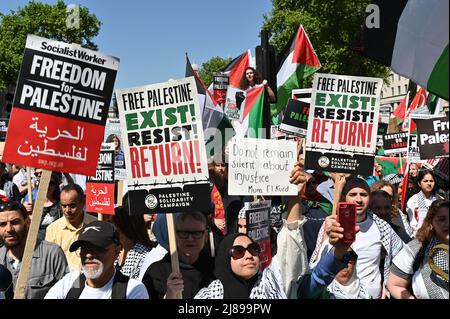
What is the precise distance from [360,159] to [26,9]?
4937cm

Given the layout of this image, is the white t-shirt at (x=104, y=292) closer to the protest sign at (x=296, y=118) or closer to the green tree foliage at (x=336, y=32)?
the protest sign at (x=296, y=118)

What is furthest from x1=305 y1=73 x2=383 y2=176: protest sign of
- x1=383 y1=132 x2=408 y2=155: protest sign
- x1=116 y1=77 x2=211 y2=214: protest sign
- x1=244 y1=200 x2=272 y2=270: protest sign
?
x1=383 y1=132 x2=408 y2=155: protest sign

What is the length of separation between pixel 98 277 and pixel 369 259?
2161mm

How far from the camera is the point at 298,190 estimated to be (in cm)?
488

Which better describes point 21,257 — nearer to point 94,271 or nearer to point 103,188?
point 94,271

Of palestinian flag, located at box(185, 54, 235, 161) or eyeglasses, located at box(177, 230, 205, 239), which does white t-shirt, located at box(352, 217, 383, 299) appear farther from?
palestinian flag, located at box(185, 54, 235, 161)

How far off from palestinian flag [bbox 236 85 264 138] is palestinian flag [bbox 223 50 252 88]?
310 centimetres

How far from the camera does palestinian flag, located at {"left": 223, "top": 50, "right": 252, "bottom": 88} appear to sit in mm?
11695

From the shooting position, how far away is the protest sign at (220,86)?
36.5 feet

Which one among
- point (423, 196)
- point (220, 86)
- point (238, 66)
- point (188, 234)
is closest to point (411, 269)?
point (188, 234)

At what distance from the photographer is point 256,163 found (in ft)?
18.3

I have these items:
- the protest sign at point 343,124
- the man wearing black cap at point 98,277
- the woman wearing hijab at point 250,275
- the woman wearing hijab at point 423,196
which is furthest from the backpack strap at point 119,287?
the woman wearing hijab at point 423,196
